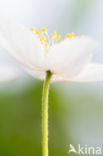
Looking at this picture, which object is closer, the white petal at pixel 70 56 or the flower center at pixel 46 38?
the white petal at pixel 70 56

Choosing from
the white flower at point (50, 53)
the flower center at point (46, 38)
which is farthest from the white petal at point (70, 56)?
the flower center at point (46, 38)

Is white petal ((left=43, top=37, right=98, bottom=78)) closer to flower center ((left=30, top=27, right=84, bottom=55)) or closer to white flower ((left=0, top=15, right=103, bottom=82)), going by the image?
white flower ((left=0, top=15, right=103, bottom=82))

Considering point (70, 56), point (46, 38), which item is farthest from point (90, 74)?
point (46, 38)

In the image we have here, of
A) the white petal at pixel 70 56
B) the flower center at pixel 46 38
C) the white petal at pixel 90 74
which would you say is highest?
the flower center at pixel 46 38

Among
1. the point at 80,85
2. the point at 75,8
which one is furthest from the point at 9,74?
the point at 75,8

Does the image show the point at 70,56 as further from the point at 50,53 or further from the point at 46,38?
the point at 46,38

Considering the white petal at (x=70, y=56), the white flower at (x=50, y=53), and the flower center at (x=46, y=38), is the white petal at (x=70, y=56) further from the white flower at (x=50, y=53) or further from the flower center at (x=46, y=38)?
the flower center at (x=46, y=38)

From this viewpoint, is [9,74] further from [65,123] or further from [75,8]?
[75,8]

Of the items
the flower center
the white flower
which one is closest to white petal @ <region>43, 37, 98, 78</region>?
the white flower
